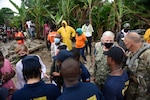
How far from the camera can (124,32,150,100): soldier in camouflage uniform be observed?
9.73ft

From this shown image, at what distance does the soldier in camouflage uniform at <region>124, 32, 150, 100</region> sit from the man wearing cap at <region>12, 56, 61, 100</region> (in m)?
0.99

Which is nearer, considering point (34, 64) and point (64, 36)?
point (34, 64)

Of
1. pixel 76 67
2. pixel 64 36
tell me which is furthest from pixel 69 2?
pixel 76 67

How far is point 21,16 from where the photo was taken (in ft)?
46.2

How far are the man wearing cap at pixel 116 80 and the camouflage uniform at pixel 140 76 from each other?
12cm

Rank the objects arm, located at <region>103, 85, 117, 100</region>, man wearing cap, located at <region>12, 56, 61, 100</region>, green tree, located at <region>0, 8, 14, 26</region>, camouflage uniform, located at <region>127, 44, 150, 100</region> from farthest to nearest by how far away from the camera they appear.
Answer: green tree, located at <region>0, 8, 14, 26</region>, camouflage uniform, located at <region>127, 44, 150, 100</region>, arm, located at <region>103, 85, 117, 100</region>, man wearing cap, located at <region>12, 56, 61, 100</region>

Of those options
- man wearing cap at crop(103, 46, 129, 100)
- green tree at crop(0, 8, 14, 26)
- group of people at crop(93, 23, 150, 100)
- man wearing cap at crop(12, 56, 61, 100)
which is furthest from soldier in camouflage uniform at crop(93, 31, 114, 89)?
green tree at crop(0, 8, 14, 26)

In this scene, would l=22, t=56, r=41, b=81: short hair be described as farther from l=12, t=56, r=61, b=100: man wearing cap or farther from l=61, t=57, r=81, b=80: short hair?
l=61, t=57, r=81, b=80: short hair

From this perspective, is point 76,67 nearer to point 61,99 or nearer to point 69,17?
point 61,99

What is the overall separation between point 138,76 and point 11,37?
17950 millimetres

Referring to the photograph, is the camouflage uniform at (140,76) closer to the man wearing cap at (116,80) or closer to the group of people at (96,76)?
the group of people at (96,76)

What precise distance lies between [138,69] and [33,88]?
1226 millimetres

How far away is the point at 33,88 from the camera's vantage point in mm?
2521

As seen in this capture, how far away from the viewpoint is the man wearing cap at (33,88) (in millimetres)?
2498
